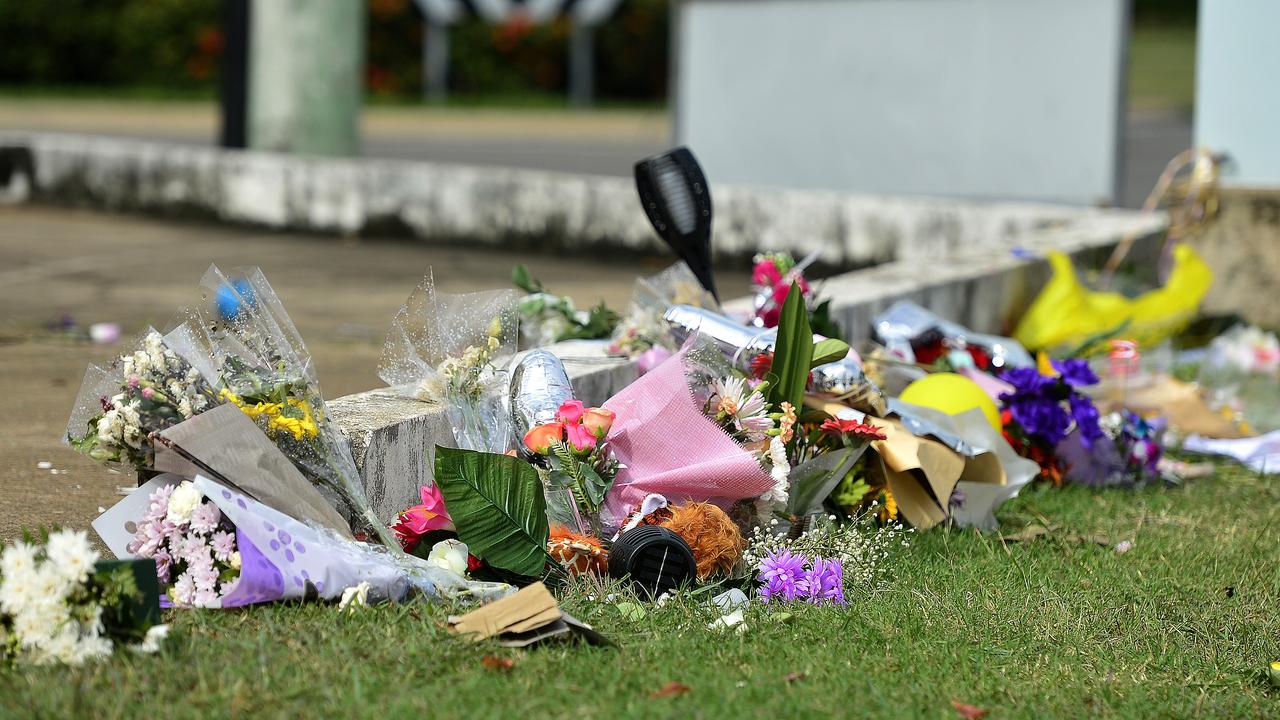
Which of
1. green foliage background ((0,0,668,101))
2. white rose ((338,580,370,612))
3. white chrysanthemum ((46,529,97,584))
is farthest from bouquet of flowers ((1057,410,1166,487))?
green foliage background ((0,0,668,101))

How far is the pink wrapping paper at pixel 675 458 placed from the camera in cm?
297

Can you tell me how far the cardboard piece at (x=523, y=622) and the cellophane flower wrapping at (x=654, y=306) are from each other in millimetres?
1153

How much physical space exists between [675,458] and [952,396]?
1242mm

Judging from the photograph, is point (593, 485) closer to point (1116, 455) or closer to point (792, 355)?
point (792, 355)

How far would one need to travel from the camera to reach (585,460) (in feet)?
9.61

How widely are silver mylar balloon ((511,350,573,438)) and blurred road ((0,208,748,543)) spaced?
0.67 m

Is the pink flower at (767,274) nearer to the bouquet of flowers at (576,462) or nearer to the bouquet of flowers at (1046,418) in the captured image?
the bouquet of flowers at (1046,418)

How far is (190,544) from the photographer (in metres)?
2.58

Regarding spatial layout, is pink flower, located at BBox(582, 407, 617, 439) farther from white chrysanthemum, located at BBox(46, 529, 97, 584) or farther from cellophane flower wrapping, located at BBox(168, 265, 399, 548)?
white chrysanthemum, located at BBox(46, 529, 97, 584)

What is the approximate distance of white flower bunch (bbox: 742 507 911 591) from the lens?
2.99m

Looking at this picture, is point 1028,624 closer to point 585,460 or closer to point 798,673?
point 798,673

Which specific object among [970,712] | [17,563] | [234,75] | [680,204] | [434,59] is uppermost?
[434,59]

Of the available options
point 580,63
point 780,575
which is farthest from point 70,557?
point 580,63

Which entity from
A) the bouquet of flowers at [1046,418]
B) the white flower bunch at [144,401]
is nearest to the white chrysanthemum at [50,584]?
the white flower bunch at [144,401]
